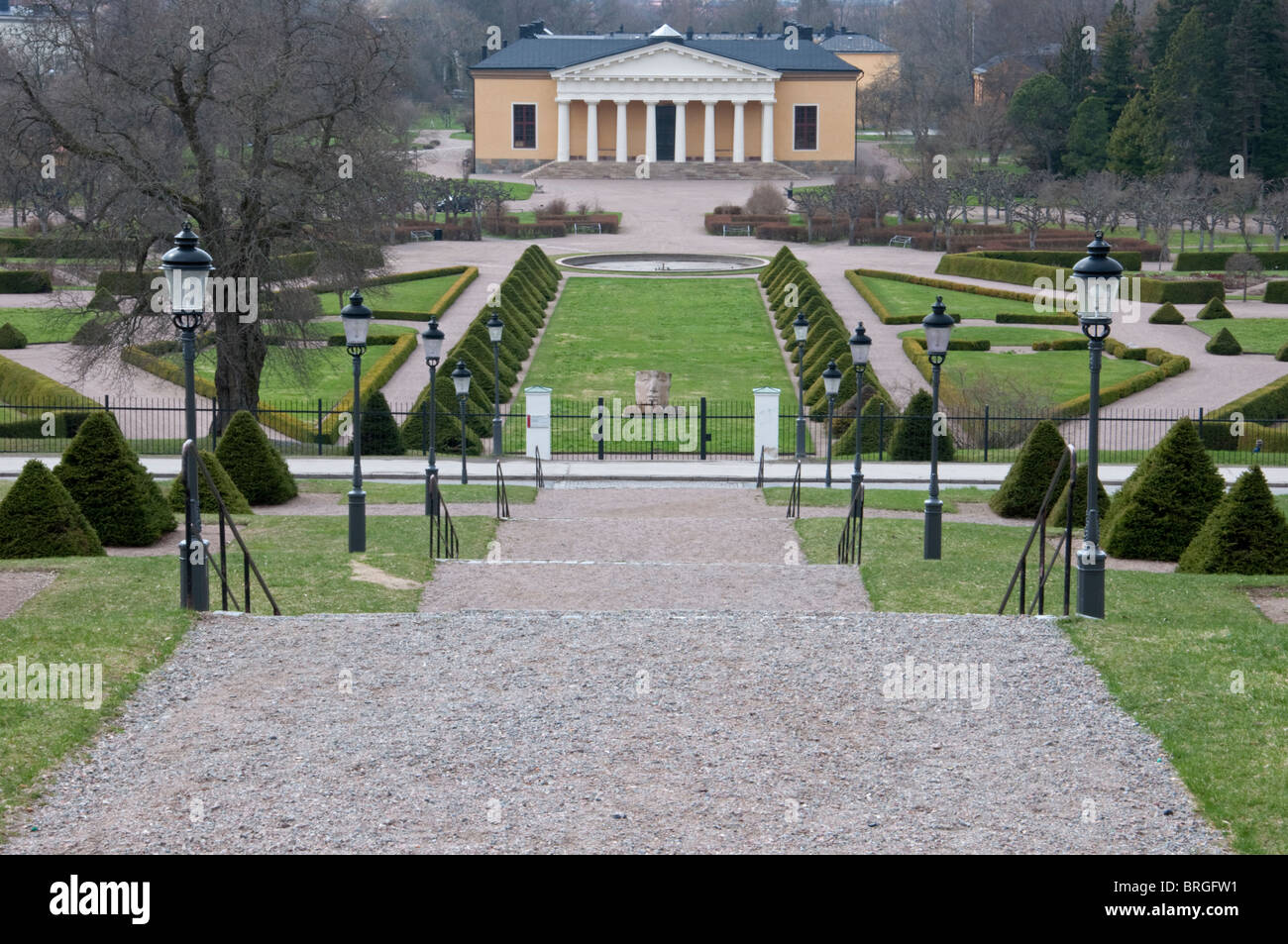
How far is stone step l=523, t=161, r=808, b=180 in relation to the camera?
91.2 meters

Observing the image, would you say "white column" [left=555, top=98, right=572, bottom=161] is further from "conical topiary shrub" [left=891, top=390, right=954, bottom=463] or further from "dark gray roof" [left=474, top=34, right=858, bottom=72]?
"conical topiary shrub" [left=891, top=390, right=954, bottom=463]

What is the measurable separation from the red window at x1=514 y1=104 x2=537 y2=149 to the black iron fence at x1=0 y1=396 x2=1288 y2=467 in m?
62.9

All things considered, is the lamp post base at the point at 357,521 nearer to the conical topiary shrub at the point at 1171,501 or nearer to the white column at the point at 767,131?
the conical topiary shrub at the point at 1171,501

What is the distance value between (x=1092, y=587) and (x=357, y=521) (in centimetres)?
888

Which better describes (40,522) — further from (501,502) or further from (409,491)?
(409,491)

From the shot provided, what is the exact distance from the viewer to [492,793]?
9055 mm

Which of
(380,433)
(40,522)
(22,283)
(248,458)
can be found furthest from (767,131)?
(40,522)

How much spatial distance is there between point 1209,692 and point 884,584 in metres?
5.19

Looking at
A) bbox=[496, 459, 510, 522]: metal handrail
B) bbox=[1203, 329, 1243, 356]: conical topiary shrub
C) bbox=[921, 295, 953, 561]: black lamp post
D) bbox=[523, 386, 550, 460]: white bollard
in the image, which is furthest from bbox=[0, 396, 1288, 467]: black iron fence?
bbox=[921, 295, 953, 561]: black lamp post

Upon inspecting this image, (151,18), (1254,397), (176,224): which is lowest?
(1254,397)

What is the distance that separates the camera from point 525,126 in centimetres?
9612

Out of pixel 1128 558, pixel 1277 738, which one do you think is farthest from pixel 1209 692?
pixel 1128 558
